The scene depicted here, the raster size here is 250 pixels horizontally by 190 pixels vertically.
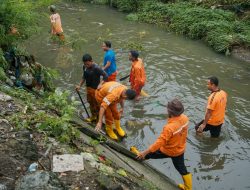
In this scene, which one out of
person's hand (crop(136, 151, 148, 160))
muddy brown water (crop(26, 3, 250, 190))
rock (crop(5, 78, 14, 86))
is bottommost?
muddy brown water (crop(26, 3, 250, 190))

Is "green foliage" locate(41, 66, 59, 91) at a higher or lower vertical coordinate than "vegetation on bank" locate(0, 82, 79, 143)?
lower

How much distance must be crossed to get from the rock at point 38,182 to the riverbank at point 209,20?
1256cm

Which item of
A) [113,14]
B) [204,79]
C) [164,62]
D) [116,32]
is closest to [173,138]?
[204,79]

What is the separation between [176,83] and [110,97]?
551 cm

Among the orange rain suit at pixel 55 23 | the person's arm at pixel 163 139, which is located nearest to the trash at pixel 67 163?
the person's arm at pixel 163 139

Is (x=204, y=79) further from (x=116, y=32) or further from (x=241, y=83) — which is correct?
(x=116, y=32)

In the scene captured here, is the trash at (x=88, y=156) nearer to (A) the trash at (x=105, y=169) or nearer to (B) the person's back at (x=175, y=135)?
(A) the trash at (x=105, y=169)

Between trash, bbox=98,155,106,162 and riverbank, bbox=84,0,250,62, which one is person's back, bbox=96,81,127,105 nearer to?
trash, bbox=98,155,106,162

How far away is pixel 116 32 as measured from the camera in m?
19.3

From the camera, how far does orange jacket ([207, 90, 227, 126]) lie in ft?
26.2

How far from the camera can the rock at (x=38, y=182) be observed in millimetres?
4336

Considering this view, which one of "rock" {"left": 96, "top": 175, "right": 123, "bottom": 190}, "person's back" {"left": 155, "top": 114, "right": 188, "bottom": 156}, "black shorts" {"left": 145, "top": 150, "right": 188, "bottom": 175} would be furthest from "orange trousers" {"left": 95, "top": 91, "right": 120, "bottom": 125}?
"rock" {"left": 96, "top": 175, "right": 123, "bottom": 190}

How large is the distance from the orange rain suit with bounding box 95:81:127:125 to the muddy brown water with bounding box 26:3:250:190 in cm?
81

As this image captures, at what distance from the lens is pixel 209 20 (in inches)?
733
